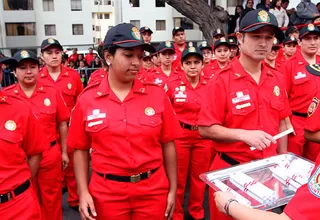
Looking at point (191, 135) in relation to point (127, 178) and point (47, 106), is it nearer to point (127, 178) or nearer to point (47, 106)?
point (47, 106)

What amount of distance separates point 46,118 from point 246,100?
233 cm

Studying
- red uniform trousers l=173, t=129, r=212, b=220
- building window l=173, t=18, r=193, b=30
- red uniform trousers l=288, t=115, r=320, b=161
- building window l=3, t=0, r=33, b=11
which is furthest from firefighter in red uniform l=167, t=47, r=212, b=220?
building window l=3, t=0, r=33, b=11

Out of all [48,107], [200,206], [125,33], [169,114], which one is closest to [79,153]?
[169,114]

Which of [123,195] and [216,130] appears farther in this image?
[216,130]

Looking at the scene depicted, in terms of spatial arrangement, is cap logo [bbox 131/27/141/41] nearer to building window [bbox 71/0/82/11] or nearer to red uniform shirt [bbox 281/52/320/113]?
red uniform shirt [bbox 281/52/320/113]

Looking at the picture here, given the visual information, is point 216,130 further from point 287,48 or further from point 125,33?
point 287,48

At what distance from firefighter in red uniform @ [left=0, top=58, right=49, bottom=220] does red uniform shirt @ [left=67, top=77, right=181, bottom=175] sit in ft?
1.09

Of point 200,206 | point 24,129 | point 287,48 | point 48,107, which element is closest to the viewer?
point 24,129

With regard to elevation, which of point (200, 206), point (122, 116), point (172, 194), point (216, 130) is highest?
point (122, 116)

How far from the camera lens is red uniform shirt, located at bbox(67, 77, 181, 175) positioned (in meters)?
2.32

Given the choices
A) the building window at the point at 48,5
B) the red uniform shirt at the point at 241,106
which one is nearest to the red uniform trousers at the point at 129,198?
the red uniform shirt at the point at 241,106

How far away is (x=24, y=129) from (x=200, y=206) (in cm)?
274

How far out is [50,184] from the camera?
145 inches

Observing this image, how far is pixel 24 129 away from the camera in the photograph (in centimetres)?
238
